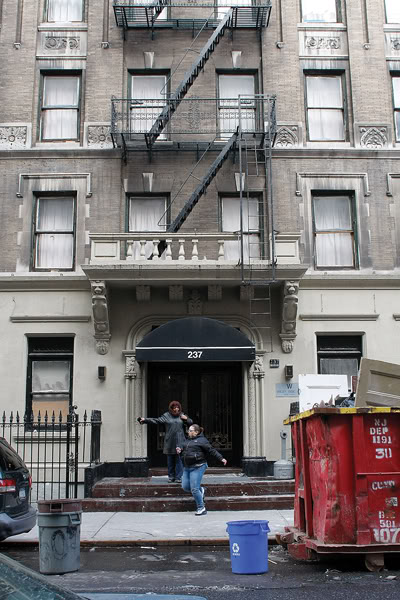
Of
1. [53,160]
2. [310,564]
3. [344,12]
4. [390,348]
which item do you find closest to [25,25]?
[53,160]

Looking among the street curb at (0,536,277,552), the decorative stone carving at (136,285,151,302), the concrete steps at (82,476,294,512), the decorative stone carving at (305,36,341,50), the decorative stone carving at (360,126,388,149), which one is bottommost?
the street curb at (0,536,277,552)

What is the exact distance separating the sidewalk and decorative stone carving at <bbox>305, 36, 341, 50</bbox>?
1231cm

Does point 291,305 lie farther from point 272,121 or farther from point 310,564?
point 310,564

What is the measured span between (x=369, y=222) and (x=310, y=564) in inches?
423

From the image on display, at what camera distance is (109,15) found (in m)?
→ 18.4

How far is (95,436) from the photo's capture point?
50.8 feet

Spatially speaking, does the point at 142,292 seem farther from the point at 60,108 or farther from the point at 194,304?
the point at 60,108

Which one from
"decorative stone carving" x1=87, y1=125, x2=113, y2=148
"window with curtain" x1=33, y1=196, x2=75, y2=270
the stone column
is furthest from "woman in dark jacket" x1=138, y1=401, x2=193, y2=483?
"decorative stone carving" x1=87, y1=125, x2=113, y2=148

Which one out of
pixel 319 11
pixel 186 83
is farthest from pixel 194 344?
pixel 319 11

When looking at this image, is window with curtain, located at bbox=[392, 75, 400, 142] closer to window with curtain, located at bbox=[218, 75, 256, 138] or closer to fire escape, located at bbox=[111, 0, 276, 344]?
fire escape, located at bbox=[111, 0, 276, 344]

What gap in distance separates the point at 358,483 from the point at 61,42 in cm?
1509

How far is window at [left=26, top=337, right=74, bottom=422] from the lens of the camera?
16.8 meters

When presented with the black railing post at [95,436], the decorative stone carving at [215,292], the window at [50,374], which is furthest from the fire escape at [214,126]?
the black railing post at [95,436]

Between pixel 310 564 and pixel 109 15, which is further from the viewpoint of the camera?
pixel 109 15
